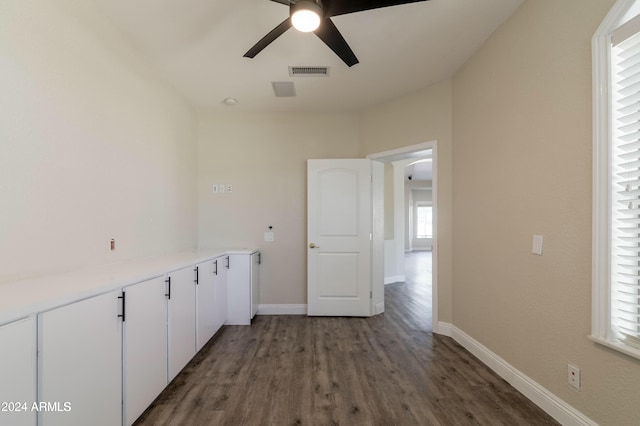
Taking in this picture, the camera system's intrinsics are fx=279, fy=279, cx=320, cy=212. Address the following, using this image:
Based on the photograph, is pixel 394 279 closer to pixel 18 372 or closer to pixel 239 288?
pixel 239 288

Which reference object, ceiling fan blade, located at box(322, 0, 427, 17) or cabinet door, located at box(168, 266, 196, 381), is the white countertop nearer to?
cabinet door, located at box(168, 266, 196, 381)

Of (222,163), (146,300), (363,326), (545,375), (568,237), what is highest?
(222,163)

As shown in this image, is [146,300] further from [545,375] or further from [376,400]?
[545,375]

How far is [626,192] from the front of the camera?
140 cm

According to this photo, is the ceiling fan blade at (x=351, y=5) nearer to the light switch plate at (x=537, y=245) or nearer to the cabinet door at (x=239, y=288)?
the light switch plate at (x=537, y=245)

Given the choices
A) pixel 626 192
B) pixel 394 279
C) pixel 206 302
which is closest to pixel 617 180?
pixel 626 192

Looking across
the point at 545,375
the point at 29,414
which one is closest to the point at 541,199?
the point at 545,375

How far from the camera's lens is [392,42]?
2389mm

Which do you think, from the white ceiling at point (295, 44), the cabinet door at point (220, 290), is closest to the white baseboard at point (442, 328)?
the cabinet door at point (220, 290)

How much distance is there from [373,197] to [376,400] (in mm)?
2365

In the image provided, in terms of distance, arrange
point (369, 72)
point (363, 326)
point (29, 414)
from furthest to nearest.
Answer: point (363, 326)
point (369, 72)
point (29, 414)

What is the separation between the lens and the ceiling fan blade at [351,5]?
166 centimetres

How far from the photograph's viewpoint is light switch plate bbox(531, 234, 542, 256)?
1.85 metres

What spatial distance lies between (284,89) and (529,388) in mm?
3470
